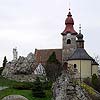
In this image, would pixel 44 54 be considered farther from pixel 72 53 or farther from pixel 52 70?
pixel 52 70

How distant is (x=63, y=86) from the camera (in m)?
18.3

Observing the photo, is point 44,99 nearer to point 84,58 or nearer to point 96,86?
point 96,86

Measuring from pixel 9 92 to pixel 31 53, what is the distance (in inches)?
1239

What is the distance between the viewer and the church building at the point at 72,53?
64.1 m

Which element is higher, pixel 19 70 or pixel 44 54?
pixel 44 54

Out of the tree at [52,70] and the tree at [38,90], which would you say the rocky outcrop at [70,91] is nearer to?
the tree at [38,90]

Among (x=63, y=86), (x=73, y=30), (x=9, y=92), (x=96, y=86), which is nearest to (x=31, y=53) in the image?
(x=73, y=30)

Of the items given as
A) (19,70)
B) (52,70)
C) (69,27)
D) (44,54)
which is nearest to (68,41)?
(69,27)

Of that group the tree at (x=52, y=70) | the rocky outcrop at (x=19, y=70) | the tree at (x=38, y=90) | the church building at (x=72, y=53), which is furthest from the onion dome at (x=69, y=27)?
the tree at (x=38, y=90)

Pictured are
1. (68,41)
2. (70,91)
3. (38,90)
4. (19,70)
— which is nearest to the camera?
(70,91)

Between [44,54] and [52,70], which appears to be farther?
[44,54]

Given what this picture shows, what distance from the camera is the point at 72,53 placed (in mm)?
→ 72688

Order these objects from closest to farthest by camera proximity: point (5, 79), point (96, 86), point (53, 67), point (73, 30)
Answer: point (96, 86) < point (53, 67) < point (5, 79) < point (73, 30)

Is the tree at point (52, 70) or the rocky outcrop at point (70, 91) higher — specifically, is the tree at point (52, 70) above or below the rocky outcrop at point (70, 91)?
above
